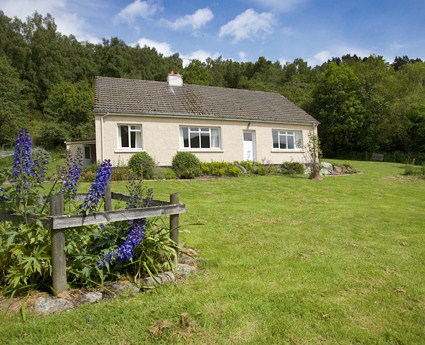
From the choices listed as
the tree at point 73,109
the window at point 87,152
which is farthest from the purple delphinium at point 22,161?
the tree at point 73,109

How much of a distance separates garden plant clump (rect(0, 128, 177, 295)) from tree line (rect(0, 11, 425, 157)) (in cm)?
3437

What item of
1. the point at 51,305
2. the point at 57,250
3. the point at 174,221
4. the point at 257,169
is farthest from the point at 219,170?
the point at 51,305

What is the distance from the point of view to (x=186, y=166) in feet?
53.2

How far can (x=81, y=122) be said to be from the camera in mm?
41688

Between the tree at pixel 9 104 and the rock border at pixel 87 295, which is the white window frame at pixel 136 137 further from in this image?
the tree at pixel 9 104

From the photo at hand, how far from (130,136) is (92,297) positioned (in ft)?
48.2

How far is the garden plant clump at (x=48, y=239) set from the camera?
3.43 meters

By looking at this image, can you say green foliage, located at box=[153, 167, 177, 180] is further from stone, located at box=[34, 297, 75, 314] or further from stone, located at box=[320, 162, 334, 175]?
stone, located at box=[34, 297, 75, 314]

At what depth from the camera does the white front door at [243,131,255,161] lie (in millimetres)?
20655

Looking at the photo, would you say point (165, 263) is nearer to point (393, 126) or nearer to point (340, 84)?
point (393, 126)

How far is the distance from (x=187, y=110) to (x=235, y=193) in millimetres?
9087

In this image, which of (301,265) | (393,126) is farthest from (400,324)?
(393,126)

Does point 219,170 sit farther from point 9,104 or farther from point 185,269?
point 9,104

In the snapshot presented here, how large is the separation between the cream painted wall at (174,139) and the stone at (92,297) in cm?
1310
